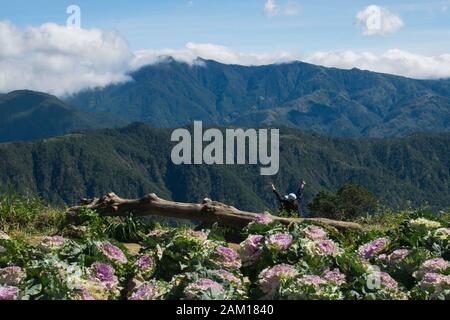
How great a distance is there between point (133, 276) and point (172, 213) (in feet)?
23.7

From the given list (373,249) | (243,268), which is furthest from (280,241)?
(373,249)

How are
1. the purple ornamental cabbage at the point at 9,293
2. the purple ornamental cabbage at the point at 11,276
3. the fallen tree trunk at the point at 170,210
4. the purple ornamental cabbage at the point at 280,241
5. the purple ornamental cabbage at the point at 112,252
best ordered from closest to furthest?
the purple ornamental cabbage at the point at 9,293 → the purple ornamental cabbage at the point at 11,276 → the purple ornamental cabbage at the point at 280,241 → the purple ornamental cabbage at the point at 112,252 → the fallen tree trunk at the point at 170,210

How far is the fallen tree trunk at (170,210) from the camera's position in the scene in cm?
1338

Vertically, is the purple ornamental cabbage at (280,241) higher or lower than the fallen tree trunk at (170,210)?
higher

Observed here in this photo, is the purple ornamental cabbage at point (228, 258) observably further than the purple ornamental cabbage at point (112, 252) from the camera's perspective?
No

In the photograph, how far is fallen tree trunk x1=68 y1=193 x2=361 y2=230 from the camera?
527 inches

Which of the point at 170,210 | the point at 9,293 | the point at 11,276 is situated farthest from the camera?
the point at 170,210

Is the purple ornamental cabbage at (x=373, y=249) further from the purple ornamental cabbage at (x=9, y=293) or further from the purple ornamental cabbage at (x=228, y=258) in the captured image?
the purple ornamental cabbage at (x=9, y=293)

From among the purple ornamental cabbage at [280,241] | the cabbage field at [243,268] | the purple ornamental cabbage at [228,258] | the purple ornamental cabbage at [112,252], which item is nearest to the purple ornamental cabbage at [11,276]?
the cabbage field at [243,268]

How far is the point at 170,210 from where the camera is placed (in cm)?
1450

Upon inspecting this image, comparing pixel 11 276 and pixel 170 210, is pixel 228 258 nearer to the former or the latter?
pixel 11 276

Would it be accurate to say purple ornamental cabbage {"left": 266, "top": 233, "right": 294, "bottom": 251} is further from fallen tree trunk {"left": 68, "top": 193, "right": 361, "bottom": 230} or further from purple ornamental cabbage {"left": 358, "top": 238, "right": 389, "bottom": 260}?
fallen tree trunk {"left": 68, "top": 193, "right": 361, "bottom": 230}

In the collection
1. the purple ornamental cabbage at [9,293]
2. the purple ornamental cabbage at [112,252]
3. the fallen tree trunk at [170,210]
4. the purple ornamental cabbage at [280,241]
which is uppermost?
the purple ornamental cabbage at [280,241]
